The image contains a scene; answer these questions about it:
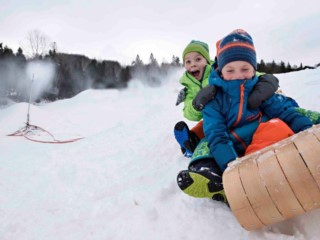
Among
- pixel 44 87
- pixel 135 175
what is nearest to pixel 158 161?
pixel 135 175

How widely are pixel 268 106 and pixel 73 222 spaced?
1.81 m

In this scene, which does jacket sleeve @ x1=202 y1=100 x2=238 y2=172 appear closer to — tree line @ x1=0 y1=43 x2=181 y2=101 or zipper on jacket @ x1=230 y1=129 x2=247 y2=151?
zipper on jacket @ x1=230 y1=129 x2=247 y2=151

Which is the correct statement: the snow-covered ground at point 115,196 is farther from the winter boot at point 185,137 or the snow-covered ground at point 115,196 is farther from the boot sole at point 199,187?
the winter boot at point 185,137

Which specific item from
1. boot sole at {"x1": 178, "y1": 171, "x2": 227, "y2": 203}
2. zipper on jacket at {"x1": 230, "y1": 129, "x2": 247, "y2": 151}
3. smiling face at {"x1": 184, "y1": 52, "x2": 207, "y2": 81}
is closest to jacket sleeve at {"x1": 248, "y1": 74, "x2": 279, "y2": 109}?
zipper on jacket at {"x1": 230, "y1": 129, "x2": 247, "y2": 151}

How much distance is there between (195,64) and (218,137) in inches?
51.0

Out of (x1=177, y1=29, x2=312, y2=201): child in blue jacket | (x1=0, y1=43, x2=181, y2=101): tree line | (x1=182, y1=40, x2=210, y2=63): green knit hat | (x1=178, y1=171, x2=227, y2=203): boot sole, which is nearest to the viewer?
(x1=178, y1=171, x2=227, y2=203): boot sole

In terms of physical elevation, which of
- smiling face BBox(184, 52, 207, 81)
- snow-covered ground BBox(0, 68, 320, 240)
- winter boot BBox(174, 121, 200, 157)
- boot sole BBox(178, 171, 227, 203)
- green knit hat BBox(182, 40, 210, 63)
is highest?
green knit hat BBox(182, 40, 210, 63)

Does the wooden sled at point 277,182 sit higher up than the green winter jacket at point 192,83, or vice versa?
the green winter jacket at point 192,83

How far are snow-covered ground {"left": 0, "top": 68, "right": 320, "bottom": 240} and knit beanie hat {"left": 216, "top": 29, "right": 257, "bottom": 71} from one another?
38.7 inches

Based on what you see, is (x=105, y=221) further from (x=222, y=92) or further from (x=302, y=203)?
(x=302, y=203)

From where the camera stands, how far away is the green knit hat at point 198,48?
2990 mm

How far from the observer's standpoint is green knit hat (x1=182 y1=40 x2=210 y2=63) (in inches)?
118

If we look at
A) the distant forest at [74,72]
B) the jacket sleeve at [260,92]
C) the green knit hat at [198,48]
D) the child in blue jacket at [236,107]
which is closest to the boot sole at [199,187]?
the child in blue jacket at [236,107]

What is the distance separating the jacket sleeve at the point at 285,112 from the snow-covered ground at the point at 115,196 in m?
0.63
